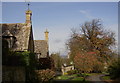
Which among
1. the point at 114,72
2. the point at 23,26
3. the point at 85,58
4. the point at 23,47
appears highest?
the point at 23,26

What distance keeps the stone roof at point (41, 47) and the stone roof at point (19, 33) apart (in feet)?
31.5

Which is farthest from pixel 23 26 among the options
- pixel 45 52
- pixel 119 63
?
pixel 119 63

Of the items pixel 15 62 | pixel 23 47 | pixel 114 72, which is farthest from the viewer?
pixel 114 72

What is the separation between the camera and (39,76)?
701 inches

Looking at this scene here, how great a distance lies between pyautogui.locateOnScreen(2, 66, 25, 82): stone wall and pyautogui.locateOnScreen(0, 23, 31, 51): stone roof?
434 cm

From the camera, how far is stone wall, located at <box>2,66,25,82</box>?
12.5 metres

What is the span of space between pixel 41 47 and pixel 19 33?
1263 cm

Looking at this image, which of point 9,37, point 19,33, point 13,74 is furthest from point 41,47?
point 13,74

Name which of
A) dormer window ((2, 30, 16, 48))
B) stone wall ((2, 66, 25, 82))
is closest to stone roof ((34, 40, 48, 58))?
dormer window ((2, 30, 16, 48))

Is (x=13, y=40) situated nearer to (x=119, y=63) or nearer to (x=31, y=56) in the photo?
(x=31, y=56)

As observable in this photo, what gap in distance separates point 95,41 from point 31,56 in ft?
88.5

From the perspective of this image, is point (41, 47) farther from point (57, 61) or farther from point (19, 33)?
point (57, 61)

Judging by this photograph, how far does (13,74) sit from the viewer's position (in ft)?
45.4

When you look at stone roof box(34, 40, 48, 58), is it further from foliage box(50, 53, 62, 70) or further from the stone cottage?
foliage box(50, 53, 62, 70)
